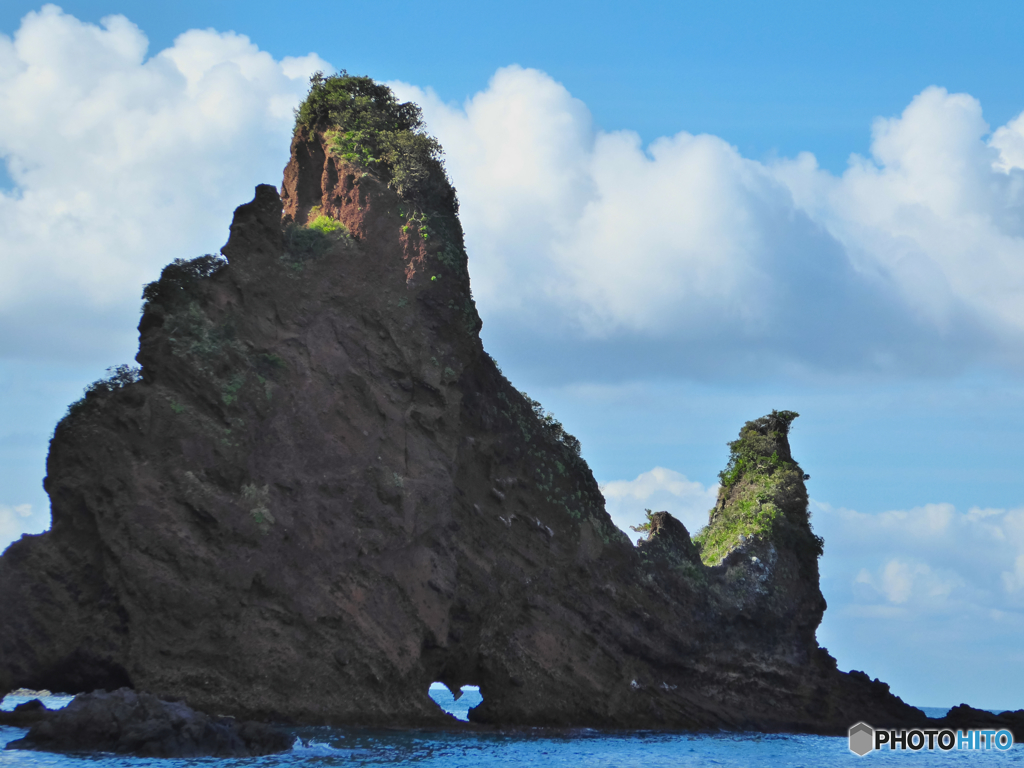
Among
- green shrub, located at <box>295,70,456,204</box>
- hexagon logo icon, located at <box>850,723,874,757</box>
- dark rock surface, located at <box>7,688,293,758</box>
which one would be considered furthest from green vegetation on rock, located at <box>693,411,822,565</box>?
dark rock surface, located at <box>7,688,293,758</box>

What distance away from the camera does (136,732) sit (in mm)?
23375

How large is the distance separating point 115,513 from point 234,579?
3.61 metres

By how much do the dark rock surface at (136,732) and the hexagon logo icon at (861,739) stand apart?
2192cm

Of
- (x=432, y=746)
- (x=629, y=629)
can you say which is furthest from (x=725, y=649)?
(x=432, y=746)

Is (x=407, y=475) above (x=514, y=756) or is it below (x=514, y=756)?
above

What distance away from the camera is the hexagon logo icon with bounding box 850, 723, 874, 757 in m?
35.8

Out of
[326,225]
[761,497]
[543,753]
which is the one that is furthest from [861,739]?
[326,225]

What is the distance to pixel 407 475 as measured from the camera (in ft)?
104

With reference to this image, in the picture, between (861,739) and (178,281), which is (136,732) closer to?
(178,281)

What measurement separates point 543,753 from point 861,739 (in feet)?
51.7

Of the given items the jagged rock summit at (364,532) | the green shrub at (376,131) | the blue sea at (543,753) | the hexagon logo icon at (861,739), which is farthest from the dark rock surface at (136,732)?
the hexagon logo icon at (861,739)

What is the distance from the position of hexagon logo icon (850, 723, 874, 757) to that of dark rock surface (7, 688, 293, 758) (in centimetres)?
2192

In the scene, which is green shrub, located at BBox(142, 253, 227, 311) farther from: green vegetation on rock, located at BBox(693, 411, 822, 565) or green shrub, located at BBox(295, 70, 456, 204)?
green vegetation on rock, located at BBox(693, 411, 822, 565)

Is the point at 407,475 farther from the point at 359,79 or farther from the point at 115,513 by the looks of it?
the point at 359,79
